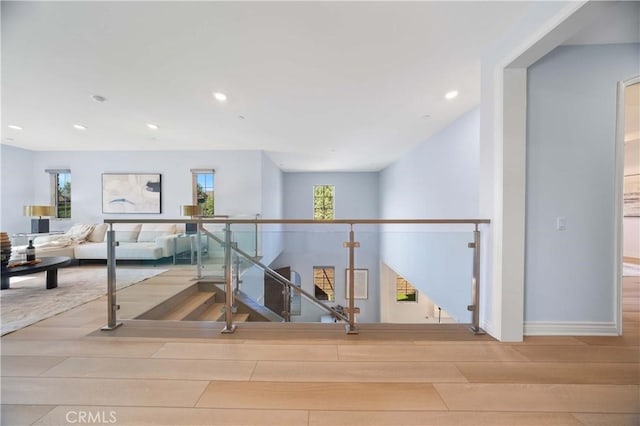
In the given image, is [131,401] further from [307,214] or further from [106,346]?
[307,214]

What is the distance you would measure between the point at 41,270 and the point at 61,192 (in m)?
4.48

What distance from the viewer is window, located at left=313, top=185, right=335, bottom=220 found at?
Result: 9414mm

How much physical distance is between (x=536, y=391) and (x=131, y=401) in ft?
7.72

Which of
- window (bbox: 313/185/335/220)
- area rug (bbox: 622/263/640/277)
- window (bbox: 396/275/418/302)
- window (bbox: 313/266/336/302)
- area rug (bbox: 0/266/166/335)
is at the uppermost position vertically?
window (bbox: 313/185/335/220)

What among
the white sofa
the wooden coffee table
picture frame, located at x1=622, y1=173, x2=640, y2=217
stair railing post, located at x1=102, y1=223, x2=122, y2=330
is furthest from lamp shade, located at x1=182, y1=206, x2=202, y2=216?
picture frame, located at x1=622, y1=173, x2=640, y2=217

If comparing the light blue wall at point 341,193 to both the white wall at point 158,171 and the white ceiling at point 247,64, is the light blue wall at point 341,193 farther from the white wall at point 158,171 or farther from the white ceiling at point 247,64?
the white ceiling at point 247,64

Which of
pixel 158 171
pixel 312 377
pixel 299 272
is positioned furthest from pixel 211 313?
pixel 158 171

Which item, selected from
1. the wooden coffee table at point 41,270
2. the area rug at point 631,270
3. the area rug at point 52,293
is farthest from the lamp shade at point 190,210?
the area rug at point 631,270

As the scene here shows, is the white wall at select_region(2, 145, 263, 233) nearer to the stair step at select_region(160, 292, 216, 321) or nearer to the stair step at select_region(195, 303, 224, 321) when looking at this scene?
the stair step at select_region(160, 292, 216, 321)

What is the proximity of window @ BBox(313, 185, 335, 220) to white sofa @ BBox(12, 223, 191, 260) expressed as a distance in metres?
4.98

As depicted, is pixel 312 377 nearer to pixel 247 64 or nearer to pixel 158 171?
pixel 247 64

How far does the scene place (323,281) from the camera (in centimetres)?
523

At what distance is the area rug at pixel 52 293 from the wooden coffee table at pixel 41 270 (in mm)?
106

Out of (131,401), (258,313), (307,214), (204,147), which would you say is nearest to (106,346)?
(131,401)
